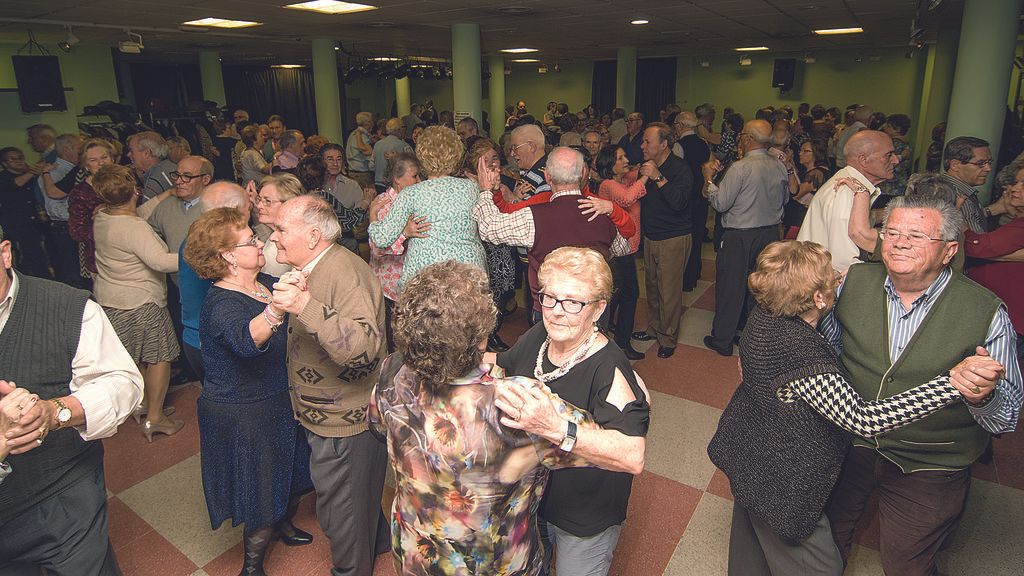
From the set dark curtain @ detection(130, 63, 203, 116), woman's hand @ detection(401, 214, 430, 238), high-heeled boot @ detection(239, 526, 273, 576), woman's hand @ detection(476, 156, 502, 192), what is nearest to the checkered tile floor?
high-heeled boot @ detection(239, 526, 273, 576)

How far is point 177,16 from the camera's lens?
7008 mm

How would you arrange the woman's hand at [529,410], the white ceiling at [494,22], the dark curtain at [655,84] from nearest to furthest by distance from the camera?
the woman's hand at [529,410]
the white ceiling at [494,22]
the dark curtain at [655,84]

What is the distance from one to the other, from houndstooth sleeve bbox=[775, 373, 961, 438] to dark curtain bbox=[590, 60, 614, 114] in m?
18.2

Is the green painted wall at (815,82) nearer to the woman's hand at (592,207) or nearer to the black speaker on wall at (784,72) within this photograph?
the black speaker on wall at (784,72)

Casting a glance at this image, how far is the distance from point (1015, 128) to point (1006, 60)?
3617 millimetres

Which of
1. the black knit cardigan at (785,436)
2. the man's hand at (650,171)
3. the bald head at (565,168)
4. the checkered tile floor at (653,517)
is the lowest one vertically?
Answer: the checkered tile floor at (653,517)

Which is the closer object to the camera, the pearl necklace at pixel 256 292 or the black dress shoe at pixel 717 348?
the pearl necklace at pixel 256 292

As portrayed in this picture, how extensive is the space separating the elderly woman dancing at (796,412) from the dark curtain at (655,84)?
17.1 meters

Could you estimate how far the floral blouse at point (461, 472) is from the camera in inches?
51.9

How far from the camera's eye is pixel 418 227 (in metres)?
3.05

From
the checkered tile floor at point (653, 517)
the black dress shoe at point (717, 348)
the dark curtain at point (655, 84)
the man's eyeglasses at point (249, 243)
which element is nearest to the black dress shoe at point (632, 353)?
the black dress shoe at point (717, 348)

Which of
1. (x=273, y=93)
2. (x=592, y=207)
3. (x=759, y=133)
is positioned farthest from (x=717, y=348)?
(x=273, y=93)

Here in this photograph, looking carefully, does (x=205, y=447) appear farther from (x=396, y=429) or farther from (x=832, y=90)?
(x=832, y=90)

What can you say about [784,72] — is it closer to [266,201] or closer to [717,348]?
[717,348]
